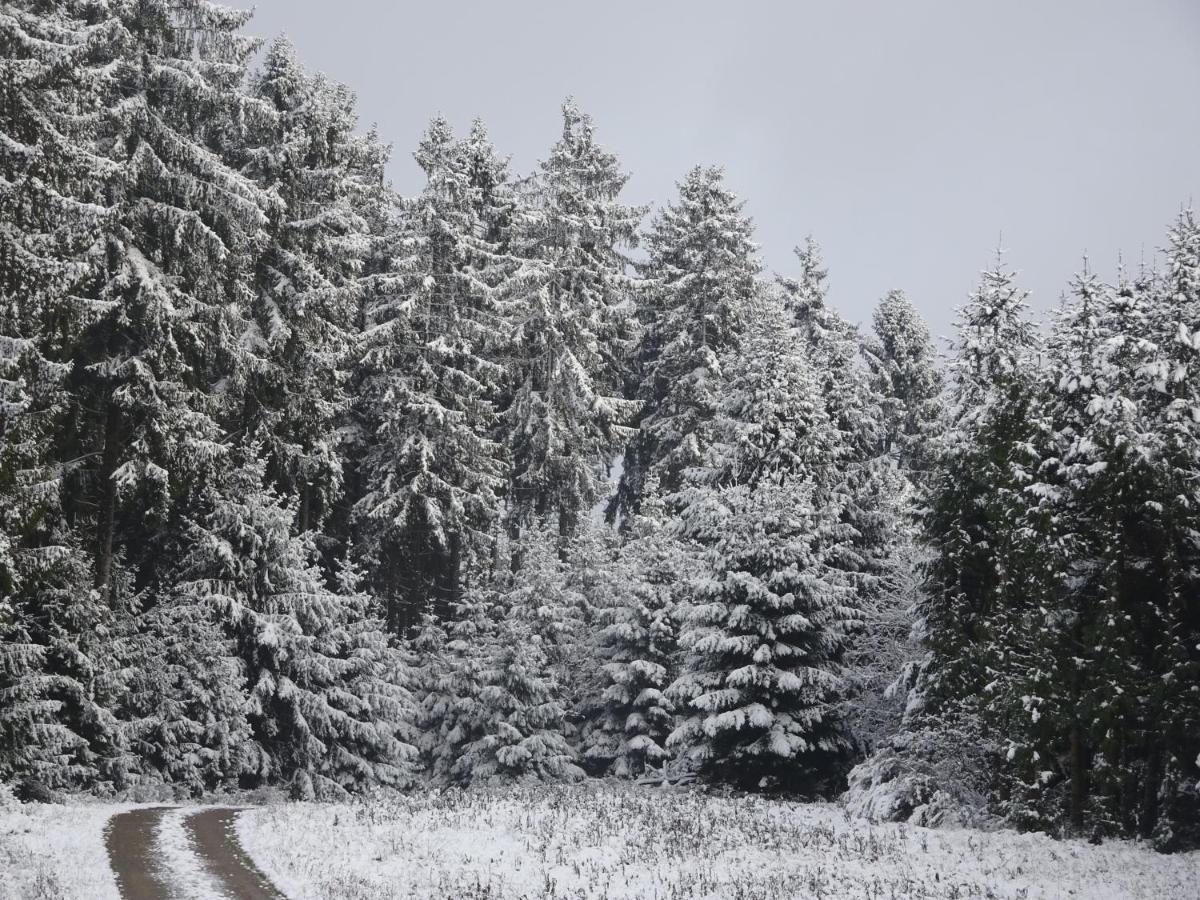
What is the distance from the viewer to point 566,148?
42625mm

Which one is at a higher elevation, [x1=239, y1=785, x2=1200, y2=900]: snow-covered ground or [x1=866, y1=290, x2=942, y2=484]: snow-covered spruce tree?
[x1=866, y1=290, x2=942, y2=484]: snow-covered spruce tree

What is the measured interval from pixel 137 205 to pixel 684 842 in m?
18.3

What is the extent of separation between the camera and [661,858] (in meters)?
14.3

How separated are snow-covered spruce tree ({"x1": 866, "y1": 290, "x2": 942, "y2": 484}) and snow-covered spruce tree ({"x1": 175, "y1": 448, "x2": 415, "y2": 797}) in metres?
28.5

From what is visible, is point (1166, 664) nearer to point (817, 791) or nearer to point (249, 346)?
point (817, 791)

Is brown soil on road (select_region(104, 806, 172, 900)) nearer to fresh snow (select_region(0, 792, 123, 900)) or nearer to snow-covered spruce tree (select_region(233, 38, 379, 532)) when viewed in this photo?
fresh snow (select_region(0, 792, 123, 900))

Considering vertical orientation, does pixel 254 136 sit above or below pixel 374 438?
above

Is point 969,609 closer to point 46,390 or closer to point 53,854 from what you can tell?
point 53,854

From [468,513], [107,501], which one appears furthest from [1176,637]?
[468,513]

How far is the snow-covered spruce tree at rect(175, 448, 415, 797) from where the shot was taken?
24.5 m

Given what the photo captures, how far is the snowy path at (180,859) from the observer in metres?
12.1

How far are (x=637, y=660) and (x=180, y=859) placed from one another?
16.7 m

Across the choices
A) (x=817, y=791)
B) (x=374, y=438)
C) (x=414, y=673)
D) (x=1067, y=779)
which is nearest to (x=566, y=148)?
(x=374, y=438)

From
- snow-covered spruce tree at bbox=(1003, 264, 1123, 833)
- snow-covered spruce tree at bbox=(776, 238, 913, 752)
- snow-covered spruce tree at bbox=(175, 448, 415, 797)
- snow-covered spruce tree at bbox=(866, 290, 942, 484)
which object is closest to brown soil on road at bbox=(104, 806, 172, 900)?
snow-covered spruce tree at bbox=(175, 448, 415, 797)
